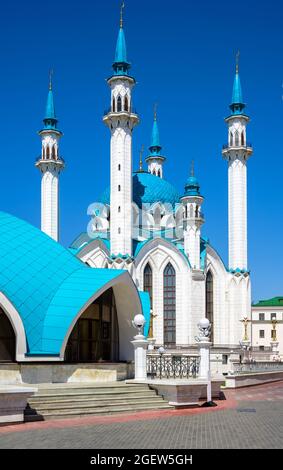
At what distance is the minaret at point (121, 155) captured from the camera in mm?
48500

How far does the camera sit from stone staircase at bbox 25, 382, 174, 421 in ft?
47.8

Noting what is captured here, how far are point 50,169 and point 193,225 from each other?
12309 millimetres

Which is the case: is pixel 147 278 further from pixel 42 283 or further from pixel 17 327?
pixel 17 327

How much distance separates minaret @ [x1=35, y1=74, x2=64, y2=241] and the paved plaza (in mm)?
38464

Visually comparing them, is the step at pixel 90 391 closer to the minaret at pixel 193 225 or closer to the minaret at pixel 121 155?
the minaret at pixel 121 155

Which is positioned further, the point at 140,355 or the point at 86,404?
the point at 140,355

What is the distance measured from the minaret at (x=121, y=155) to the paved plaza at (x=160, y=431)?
106 ft

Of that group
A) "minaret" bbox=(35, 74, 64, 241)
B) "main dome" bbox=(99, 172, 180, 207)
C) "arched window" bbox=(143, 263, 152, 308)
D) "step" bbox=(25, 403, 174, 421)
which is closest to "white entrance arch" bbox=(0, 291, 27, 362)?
"step" bbox=(25, 403, 174, 421)

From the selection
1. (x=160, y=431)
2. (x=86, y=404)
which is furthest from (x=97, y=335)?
(x=160, y=431)

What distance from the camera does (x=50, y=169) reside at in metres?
54.5

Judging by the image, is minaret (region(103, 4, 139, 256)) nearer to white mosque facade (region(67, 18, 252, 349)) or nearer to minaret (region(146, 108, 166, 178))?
white mosque facade (region(67, 18, 252, 349))
